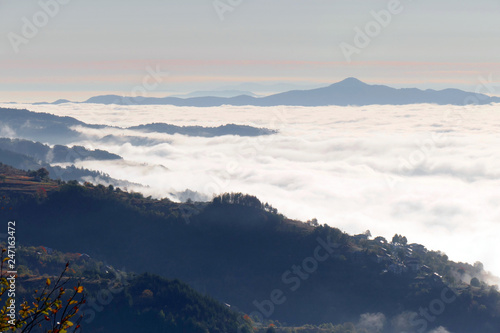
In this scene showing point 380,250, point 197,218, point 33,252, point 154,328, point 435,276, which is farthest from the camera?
point 197,218

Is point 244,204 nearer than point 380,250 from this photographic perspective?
No

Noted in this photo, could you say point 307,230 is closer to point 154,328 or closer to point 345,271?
point 345,271

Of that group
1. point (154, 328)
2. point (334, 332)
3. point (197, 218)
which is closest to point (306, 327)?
point (334, 332)

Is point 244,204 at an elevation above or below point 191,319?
above

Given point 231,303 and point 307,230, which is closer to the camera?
point 231,303

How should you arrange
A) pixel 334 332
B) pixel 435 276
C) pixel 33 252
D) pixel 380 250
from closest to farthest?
pixel 334 332 → pixel 33 252 → pixel 435 276 → pixel 380 250

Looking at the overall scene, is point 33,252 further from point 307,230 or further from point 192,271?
point 307,230

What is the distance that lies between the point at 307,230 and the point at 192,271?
30910 millimetres

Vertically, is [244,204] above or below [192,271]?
above

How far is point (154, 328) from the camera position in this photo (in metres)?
92.2

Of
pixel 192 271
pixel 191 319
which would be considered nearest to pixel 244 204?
pixel 192 271

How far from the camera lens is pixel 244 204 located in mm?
164375

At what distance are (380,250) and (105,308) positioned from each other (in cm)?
7364

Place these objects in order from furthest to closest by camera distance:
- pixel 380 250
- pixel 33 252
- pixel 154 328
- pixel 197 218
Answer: pixel 197 218, pixel 380 250, pixel 33 252, pixel 154 328
